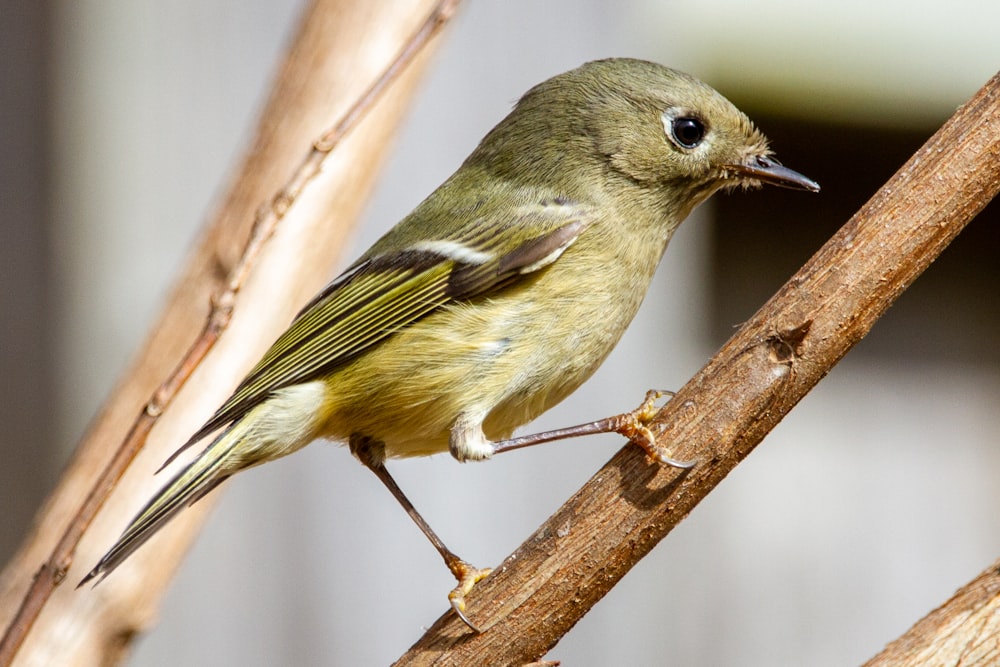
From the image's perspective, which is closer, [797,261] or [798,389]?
[798,389]

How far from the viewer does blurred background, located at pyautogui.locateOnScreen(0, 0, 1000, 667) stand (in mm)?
2152

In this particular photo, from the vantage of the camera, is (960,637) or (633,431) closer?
(960,637)

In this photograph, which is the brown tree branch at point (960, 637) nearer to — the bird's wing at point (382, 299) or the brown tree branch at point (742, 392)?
the brown tree branch at point (742, 392)

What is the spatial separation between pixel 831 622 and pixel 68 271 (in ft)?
5.69

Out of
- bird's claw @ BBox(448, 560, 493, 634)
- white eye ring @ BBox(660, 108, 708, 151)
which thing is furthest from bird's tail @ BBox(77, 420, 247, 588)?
white eye ring @ BBox(660, 108, 708, 151)

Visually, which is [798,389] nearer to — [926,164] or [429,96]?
[926,164]

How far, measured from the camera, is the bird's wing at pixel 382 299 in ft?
4.39

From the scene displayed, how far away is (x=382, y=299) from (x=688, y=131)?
428 mm

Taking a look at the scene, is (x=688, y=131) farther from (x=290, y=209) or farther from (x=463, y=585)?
(x=463, y=585)

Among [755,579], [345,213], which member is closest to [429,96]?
[345,213]

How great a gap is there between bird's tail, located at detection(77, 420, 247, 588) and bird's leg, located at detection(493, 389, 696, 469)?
308mm

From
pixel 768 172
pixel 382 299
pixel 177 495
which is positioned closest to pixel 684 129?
pixel 768 172

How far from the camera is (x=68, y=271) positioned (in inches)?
90.7

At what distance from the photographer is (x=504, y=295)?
1.35m
